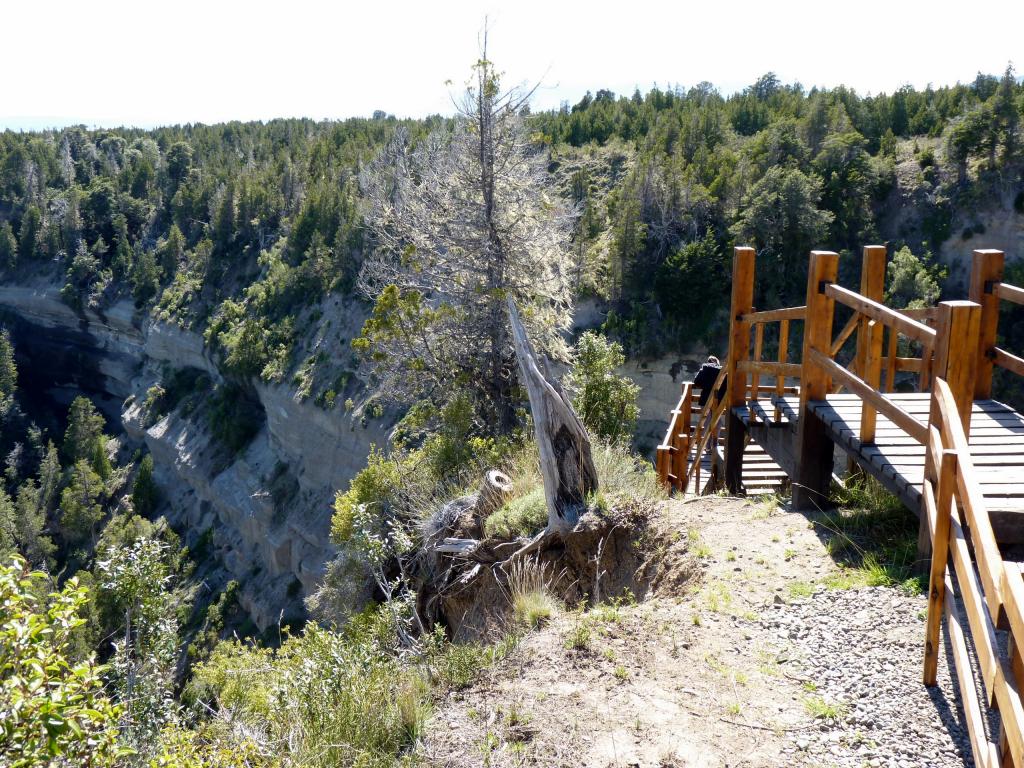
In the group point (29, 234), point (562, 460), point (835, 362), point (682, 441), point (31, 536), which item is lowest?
point (31, 536)

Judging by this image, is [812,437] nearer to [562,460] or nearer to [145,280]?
[562,460]

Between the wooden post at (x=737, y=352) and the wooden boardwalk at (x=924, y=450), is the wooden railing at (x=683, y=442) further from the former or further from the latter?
the wooden boardwalk at (x=924, y=450)

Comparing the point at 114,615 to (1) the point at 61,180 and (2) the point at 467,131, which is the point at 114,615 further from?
(1) the point at 61,180

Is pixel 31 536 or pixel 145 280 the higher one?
pixel 145 280

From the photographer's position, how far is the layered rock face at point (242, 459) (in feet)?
100

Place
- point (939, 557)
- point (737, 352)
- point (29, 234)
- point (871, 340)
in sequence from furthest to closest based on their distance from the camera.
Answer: point (29, 234) → point (737, 352) → point (871, 340) → point (939, 557)

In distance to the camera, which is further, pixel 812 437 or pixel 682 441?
pixel 682 441

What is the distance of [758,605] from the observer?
5020 mm

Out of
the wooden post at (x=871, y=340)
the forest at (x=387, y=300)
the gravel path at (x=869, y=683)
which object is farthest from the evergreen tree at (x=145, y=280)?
the gravel path at (x=869, y=683)

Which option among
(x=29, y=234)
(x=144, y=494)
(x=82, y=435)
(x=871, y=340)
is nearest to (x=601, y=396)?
(x=871, y=340)

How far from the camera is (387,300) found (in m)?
12.8

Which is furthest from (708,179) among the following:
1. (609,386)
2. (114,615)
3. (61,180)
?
(61,180)

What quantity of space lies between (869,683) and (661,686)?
1.04 m

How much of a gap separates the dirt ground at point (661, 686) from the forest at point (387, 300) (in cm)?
36
